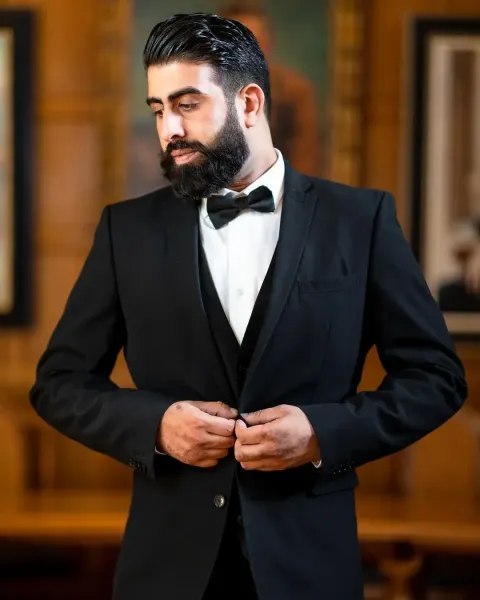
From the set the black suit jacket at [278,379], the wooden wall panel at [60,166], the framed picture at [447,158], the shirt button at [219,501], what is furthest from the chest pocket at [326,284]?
the wooden wall panel at [60,166]

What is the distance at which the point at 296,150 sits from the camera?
396cm

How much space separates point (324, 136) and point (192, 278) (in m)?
2.27

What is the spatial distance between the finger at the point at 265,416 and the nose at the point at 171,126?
510 millimetres

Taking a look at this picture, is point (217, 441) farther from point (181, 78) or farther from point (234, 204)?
point (181, 78)

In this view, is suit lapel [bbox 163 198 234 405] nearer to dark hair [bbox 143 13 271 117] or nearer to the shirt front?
the shirt front

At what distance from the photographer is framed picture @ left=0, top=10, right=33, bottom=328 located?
3953mm

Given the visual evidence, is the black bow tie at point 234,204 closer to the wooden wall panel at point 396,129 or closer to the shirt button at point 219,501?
the shirt button at point 219,501

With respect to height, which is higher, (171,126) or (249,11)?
(249,11)

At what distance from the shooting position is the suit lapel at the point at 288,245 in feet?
5.74

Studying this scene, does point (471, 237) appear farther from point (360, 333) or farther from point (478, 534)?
point (360, 333)

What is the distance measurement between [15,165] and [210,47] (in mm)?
2410

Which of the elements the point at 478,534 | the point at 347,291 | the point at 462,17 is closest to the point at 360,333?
the point at 347,291

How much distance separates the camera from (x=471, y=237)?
395 cm

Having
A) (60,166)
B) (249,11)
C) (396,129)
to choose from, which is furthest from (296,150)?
(60,166)
